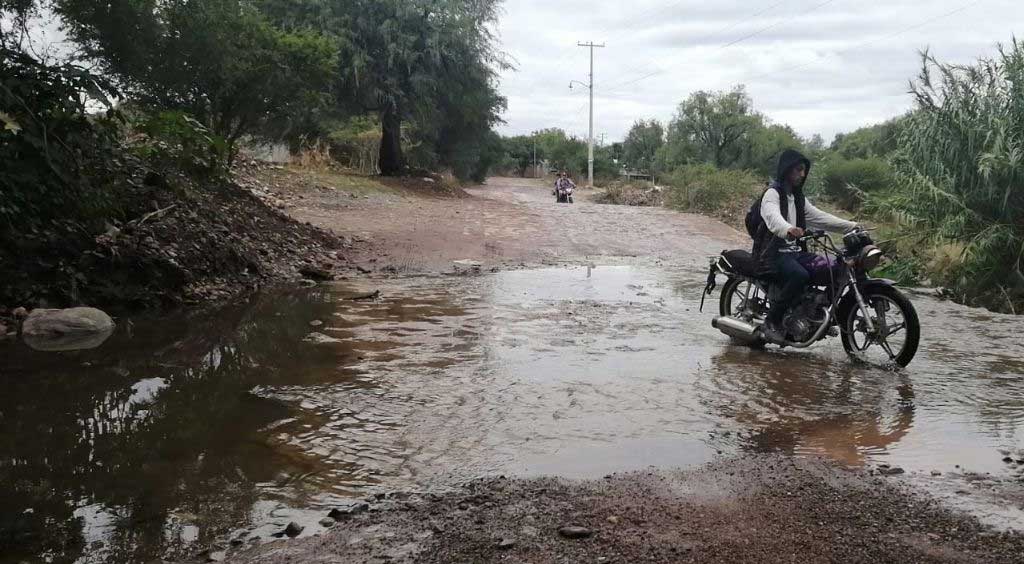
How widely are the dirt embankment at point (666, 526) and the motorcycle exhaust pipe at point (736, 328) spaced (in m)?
3.37

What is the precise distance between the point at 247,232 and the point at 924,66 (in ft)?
39.5

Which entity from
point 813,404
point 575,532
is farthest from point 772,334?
point 575,532

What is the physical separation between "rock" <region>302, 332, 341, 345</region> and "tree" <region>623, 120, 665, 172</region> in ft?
227

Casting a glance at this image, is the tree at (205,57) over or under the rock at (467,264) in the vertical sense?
over

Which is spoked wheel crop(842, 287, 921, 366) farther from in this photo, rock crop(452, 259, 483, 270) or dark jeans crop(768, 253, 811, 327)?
rock crop(452, 259, 483, 270)


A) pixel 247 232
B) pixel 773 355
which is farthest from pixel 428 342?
pixel 247 232

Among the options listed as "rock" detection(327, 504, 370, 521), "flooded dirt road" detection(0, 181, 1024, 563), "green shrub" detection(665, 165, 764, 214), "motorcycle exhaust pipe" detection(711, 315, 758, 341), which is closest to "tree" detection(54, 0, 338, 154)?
"flooded dirt road" detection(0, 181, 1024, 563)

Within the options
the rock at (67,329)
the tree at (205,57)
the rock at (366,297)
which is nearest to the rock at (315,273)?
the rock at (366,297)

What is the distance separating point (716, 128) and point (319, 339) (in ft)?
187

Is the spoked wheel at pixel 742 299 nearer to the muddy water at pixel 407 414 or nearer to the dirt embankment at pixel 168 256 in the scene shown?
the muddy water at pixel 407 414

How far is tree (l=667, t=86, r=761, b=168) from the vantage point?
6000 centimetres

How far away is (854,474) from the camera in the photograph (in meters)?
4.09

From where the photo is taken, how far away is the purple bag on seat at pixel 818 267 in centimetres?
702

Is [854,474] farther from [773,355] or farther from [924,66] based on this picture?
[924,66]
